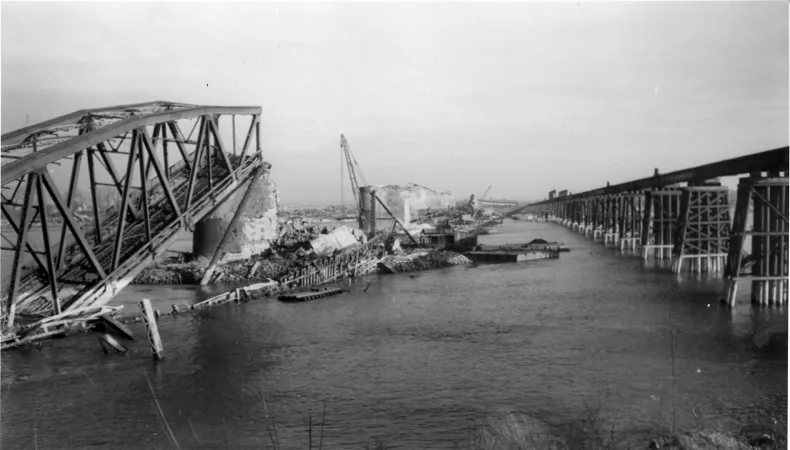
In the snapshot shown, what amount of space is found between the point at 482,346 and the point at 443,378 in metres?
4.66

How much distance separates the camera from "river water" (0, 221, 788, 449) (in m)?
15.5

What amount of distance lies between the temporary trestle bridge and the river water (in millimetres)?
1815

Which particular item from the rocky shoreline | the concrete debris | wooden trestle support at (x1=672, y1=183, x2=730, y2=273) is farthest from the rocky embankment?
wooden trestle support at (x1=672, y1=183, x2=730, y2=273)

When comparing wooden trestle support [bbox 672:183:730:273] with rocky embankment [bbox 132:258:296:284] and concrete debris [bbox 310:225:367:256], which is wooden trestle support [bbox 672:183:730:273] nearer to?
concrete debris [bbox 310:225:367:256]

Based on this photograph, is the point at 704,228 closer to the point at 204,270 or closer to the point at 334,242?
the point at 334,242

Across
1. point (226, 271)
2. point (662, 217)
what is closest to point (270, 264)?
point (226, 271)

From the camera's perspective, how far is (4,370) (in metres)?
20.8

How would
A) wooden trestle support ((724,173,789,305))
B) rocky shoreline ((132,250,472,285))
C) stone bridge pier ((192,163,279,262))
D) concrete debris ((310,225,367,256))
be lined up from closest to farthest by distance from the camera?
wooden trestle support ((724,173,789,305)), rocky shoreline ((132,250,472,285)), stone bridge pier ((192,163,279,262)), concrete debris ((310,225,367,256))

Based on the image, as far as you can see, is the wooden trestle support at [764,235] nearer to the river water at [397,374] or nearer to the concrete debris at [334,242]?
the river water at [397,374]

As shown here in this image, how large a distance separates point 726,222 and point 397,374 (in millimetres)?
32011

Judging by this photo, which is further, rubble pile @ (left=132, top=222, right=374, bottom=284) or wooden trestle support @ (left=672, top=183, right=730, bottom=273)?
rubble pile @ (left=132, top=222, right=374, bottom=284)

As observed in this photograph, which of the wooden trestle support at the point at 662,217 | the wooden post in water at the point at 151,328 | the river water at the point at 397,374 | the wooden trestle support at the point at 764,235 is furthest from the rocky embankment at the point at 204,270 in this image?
the wooden trestle support at the point at 662,217

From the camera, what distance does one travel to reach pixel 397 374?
20.0 metres

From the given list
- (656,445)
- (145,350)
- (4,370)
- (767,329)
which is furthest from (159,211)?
(767,329)
